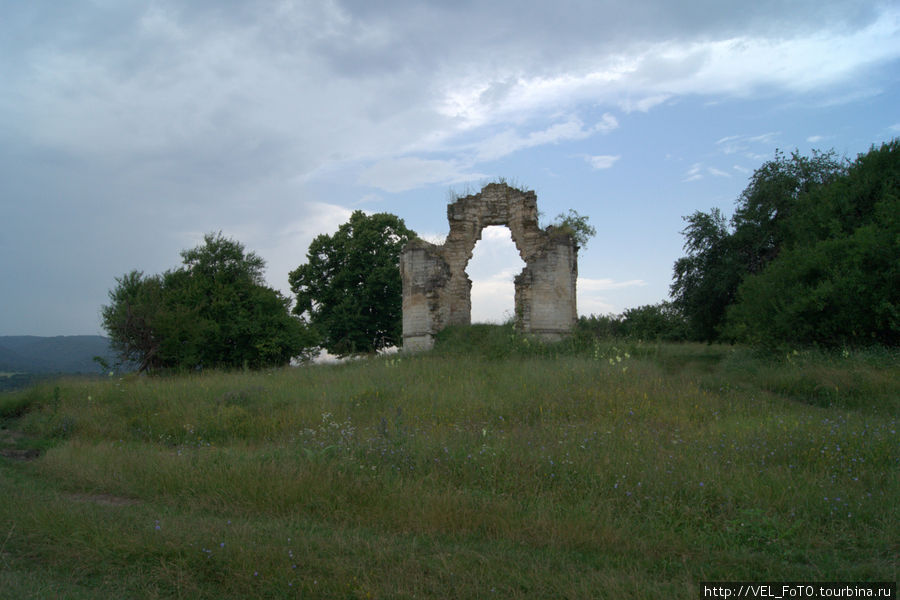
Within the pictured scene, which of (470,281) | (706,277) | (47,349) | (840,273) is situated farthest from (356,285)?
(47,349)

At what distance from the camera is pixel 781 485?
17.0 feet

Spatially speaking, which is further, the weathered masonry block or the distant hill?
the distant hill

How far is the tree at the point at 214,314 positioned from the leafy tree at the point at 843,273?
17.4m

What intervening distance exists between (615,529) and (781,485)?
188 centimetres

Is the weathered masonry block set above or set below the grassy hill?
above

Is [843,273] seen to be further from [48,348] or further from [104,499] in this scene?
[48,348]

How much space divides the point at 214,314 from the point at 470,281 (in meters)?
11.3

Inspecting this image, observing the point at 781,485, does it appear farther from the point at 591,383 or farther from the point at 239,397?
the point at 239,397

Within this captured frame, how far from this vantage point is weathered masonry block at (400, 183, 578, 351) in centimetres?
1656

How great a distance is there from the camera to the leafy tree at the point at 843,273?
12359 millimetres

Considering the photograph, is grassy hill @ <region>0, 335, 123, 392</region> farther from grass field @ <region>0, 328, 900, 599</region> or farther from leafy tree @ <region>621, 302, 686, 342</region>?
grass field @ <region>0, 328, 900, 599</region>

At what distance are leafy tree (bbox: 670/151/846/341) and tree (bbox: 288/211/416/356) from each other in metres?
14.2

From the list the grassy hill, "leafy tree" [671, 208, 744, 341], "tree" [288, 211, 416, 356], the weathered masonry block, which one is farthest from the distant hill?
"leafy tree" [671, 208, 744, 341]

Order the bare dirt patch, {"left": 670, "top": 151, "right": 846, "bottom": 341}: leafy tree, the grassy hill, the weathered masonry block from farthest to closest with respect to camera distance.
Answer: the grassy hill, {"left": 670, "top": 151, "right": 846, "bottom": 341}: leafy tree, the weathered masonry block, the bare dirt patch
